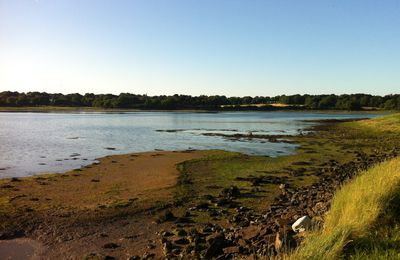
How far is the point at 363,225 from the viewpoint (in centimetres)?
729

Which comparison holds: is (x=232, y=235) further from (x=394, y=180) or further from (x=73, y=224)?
(x=73, y=224)

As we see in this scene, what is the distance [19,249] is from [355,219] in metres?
9.37

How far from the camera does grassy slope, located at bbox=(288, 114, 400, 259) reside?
6.13m

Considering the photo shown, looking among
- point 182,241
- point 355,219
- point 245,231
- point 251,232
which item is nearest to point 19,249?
point 182,241

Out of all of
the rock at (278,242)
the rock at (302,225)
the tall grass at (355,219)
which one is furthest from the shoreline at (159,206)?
the tall grass at (355,219)

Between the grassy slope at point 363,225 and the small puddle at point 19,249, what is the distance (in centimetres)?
788

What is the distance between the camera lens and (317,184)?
1842 cm

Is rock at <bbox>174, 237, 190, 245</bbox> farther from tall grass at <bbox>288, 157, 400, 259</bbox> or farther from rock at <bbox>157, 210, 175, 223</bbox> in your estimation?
tall grass at <bbox>288, 157, 400, 259</bbox>

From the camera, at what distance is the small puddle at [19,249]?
1052 centimetres

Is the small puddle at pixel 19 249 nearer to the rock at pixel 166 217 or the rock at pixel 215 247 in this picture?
the rock at pixel 166 217

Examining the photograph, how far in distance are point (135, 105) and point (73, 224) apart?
184 meters

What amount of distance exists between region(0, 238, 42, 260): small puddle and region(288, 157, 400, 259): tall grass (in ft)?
25.7

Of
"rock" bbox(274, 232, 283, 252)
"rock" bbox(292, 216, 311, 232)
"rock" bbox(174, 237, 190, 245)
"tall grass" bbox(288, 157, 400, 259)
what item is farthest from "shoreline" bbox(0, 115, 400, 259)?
"tall grass" bbox(288, 157, 400, 259)

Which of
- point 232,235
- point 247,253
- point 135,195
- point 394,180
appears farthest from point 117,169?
point 394,180
